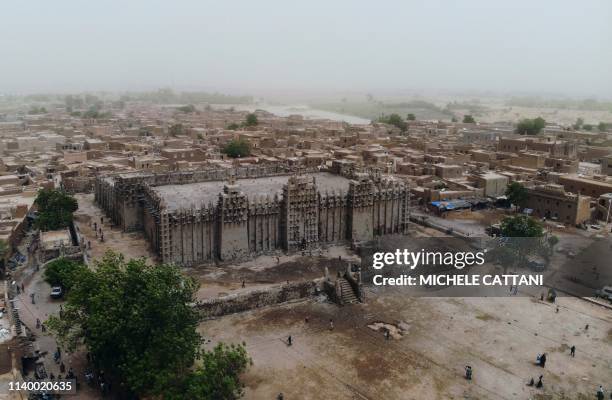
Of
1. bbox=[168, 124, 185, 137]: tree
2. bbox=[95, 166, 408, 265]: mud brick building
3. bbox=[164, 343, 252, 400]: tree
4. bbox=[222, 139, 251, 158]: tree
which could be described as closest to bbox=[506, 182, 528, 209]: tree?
bbox=[95, 166, 408, 265]: mud brick building

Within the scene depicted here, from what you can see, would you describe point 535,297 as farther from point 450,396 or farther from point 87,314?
point 87,314

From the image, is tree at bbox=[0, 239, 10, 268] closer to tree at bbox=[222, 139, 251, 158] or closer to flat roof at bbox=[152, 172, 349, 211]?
flat roof at bbox=[152, 172, 349, 211]

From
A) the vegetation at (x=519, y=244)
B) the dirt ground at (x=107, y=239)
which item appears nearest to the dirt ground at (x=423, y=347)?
the vegetation at (x=519, y=244)

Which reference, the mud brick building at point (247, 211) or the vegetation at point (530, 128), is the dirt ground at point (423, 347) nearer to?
the mud brick building at point (247, 211)

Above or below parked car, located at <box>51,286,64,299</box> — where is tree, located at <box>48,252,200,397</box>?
above

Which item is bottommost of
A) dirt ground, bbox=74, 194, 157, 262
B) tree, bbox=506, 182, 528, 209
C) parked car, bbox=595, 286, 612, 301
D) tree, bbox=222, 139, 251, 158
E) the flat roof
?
parked car, bbox=595, 286, 612, 301

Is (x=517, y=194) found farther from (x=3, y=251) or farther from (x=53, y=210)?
(x=3, y=251)

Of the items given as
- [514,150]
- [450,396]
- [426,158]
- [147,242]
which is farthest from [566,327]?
[514,150]
